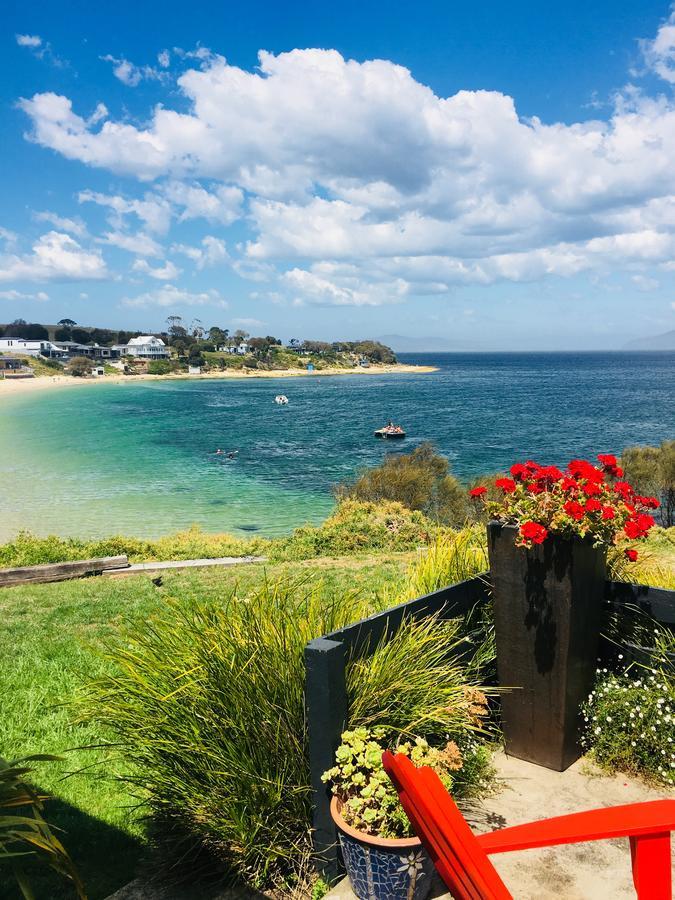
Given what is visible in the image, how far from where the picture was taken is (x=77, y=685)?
5309 mm

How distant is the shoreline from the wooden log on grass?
78788mm

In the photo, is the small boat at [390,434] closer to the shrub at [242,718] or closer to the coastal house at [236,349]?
the shrub at [242,718]

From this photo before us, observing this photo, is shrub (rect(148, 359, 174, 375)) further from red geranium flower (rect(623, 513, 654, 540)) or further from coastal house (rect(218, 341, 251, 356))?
red geranium flower (rect(623, 513, 654, 540))

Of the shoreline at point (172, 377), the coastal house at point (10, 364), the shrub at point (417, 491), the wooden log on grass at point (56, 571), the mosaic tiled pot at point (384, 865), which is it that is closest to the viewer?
the mosaic tiled pot at point (384, 865)

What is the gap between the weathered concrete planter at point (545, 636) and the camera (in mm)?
3525

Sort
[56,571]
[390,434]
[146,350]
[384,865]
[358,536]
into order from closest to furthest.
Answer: [384,865], [56,571], [358,536], [390,434], [146,350]

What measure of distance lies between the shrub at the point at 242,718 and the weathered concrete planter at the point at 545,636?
0.59m

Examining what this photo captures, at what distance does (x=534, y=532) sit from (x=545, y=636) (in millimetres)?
642

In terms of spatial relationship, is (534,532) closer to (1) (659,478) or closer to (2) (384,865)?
(2) (384,865)

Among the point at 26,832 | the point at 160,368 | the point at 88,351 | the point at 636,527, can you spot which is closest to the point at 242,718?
the point at 26,832

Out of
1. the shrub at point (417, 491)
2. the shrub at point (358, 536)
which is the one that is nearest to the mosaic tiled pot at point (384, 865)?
the shrub at point (358, 536)

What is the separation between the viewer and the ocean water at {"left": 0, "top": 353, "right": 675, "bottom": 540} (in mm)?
25547

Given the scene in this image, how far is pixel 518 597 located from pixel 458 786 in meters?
1.01

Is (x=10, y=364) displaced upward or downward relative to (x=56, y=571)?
upward
